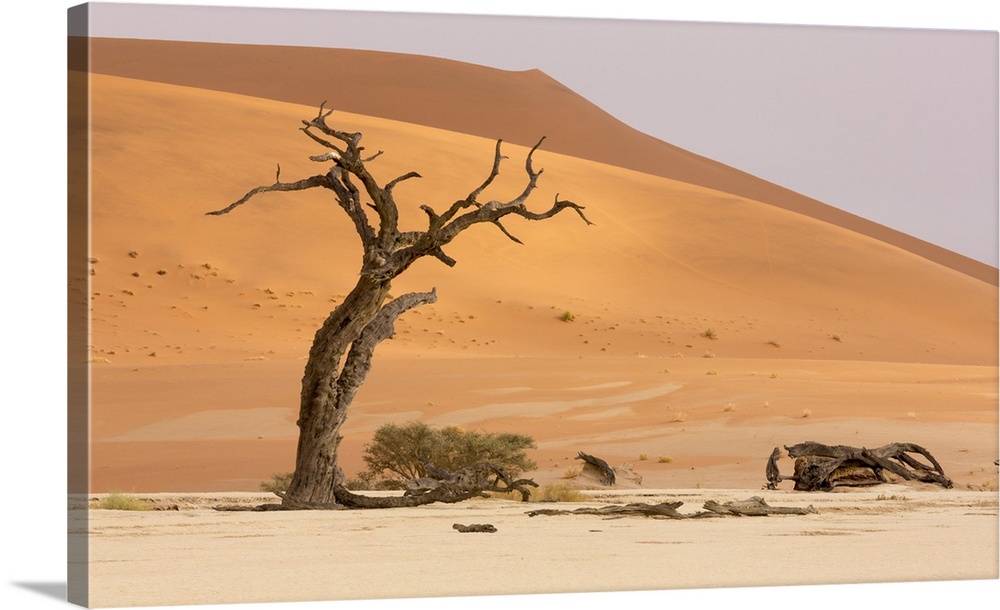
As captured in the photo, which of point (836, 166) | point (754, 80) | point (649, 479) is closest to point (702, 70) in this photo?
point (754, 80)

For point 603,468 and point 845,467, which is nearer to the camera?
point 845,467

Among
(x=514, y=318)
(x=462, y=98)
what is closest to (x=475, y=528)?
(x=514, y=318)

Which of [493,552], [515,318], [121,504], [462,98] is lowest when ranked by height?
[493,552]

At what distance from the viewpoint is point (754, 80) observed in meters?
41.8

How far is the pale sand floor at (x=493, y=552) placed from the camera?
10.2 meters

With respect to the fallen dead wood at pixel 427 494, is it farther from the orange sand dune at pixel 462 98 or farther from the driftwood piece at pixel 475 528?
the orange sand dune at pixel 462 98

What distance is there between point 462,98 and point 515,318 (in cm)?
3644

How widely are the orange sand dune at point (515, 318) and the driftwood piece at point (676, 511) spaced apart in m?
5.27

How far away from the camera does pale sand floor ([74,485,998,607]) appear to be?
10.2 metres

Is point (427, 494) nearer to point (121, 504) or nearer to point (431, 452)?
point (121, 504)

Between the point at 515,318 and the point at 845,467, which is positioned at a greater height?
the point at 515,318

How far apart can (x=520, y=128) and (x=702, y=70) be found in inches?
1347

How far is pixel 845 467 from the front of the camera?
667 inches

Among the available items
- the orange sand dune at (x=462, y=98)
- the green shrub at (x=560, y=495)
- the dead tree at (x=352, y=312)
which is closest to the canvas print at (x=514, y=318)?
the dead tree at (x=352, y=312)
